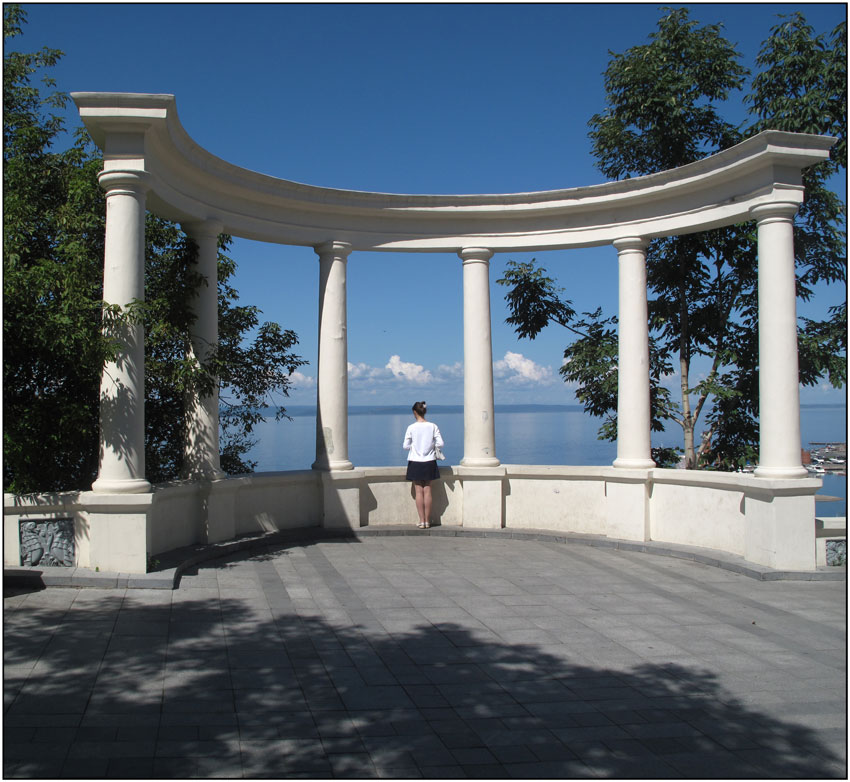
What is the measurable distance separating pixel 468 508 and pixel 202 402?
18.2 ft

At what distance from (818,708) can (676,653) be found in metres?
1.56

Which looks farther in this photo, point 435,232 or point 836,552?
point 435,232

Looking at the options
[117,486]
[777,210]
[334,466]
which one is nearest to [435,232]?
[334,466]

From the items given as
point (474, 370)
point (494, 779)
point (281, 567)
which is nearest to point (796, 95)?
point (474, 370)

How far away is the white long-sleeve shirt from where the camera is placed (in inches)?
558

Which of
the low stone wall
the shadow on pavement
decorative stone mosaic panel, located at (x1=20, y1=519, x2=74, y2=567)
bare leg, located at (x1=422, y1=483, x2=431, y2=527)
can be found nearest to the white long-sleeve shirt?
bare leg, located at (x1=422, y1=483, x2=431, y2=527)

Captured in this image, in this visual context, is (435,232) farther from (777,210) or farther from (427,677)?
(427,677)

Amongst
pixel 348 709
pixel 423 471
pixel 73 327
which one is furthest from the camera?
pixel 423 471

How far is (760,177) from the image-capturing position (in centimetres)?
1163

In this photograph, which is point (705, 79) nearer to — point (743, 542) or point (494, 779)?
point (743, 542)

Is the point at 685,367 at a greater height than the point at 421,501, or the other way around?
the point at 685,367

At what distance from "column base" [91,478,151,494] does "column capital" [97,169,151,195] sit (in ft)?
12.6

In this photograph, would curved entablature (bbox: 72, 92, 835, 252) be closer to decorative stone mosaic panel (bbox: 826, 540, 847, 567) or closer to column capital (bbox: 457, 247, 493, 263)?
column capital (bbox: 457, 247, 493, 263)

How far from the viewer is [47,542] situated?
983 centimetres
